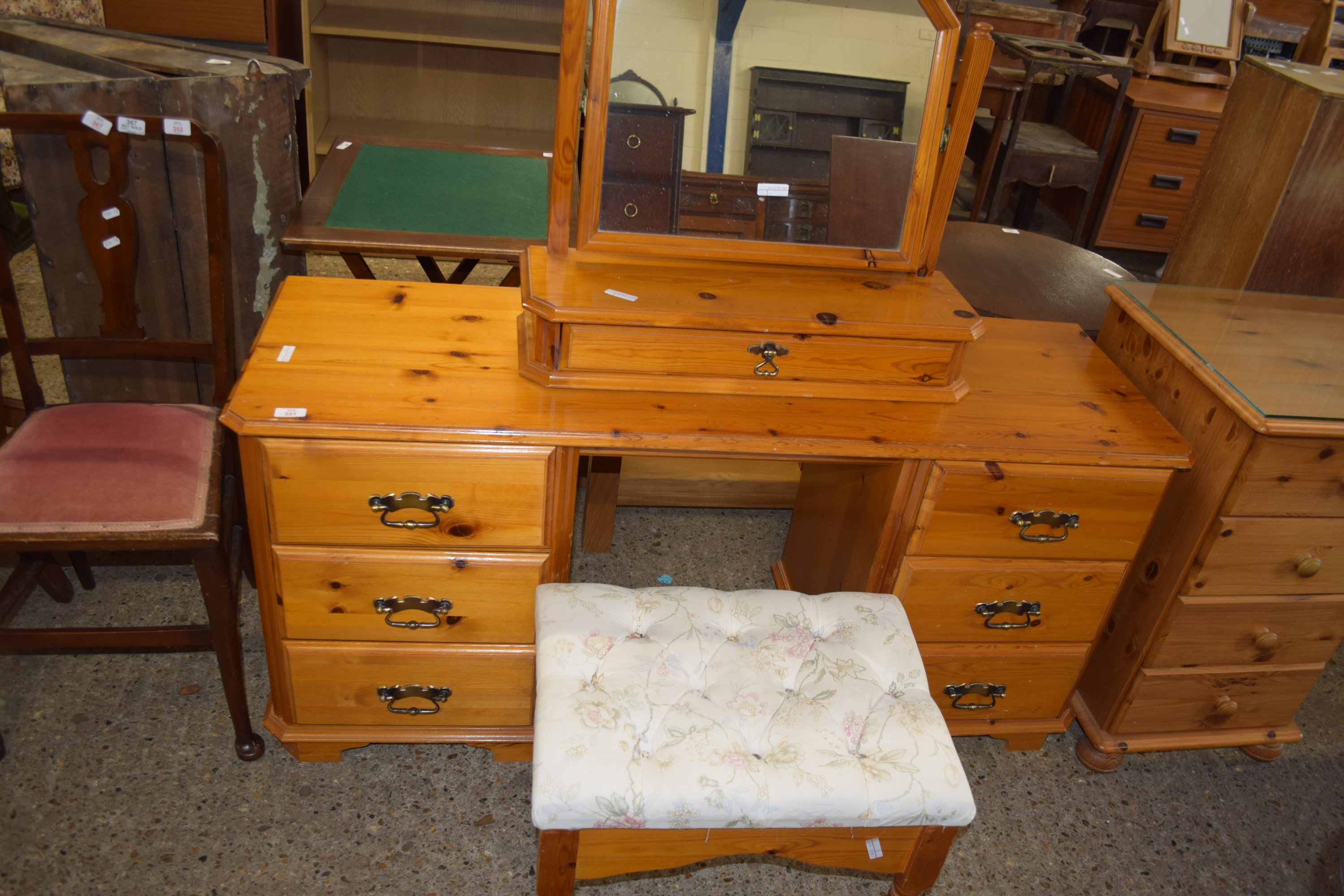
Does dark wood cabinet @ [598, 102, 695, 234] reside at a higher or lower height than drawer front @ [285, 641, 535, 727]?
higher

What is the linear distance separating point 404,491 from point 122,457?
0.57 metres

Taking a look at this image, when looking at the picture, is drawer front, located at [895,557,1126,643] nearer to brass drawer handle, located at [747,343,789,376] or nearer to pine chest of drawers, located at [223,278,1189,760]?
pine chest of drawers, located at [223,278,1189,760]

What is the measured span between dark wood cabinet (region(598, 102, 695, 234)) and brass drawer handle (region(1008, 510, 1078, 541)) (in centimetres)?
81

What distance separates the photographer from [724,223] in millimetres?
1791

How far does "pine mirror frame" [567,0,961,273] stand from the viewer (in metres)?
1.64

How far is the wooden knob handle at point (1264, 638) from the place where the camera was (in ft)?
6.33

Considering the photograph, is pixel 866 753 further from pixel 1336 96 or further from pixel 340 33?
pixel 340 33

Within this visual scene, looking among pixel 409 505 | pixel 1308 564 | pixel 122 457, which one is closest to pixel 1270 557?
pixel 1308 564

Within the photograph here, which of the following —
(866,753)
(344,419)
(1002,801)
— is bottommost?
(1002,801)

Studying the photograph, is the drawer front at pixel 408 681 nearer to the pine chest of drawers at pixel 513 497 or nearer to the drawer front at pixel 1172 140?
the pine chest of drawers at pixel 513 497

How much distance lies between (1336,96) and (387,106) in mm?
3670

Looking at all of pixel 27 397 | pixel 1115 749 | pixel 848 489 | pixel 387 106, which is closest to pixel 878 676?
pixel 848 489

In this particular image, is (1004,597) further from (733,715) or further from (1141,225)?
(1141,225)

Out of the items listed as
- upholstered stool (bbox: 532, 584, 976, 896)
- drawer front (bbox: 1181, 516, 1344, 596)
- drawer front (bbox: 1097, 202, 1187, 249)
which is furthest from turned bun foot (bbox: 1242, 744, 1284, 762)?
drawer front (bbox: 1097, 202, 1187, 249)
